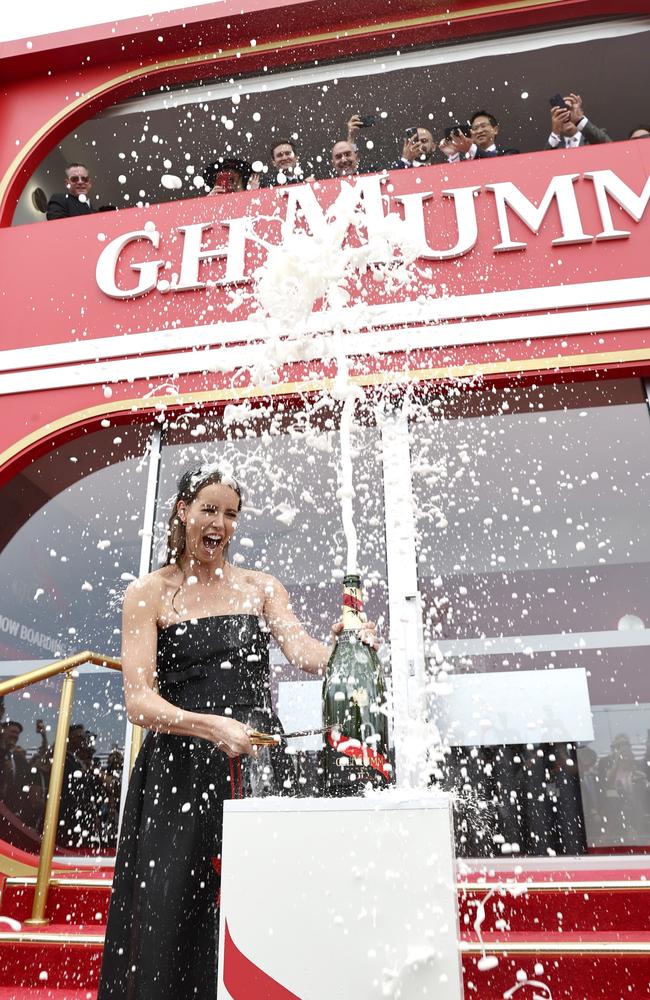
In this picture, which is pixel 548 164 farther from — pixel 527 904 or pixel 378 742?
pixel 378 742

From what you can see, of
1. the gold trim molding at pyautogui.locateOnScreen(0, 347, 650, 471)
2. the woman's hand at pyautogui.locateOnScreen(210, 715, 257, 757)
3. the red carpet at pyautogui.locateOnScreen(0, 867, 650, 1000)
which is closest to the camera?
the woman's hand at pyautogui.locateOnScreen(210, 715, 257, 757)

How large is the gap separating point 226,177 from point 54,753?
3392 millimetres

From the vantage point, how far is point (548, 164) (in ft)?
13.5

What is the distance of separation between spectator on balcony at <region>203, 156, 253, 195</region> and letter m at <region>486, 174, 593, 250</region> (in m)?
1.54

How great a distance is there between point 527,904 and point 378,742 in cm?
197

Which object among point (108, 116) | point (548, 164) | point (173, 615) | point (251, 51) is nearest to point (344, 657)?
point (173, 615)

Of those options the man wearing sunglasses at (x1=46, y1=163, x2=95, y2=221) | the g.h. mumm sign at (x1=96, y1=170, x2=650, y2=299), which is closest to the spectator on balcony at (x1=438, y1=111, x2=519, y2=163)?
the g.h. mumm sign at (x1=96, y1=170, x2=650, y2=299)

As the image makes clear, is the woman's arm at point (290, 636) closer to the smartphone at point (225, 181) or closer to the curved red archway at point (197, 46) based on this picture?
the smartphone at point (225, 181)

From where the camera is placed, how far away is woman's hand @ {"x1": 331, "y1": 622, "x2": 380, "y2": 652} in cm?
125

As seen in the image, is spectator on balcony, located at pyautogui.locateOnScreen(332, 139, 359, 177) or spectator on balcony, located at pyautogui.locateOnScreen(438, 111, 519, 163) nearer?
spectator on balcony, located at pyautogui.locateOnScreen(438, 111, 519, 163)

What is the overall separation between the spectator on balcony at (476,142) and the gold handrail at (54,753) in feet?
11.6

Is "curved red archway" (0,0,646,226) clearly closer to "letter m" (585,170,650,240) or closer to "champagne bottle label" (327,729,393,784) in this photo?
"letter m" (585,170,650,240)

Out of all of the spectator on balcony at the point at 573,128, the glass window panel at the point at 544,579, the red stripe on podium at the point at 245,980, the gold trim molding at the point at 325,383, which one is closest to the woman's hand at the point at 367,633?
the red stripe on podium at the point at 245,980

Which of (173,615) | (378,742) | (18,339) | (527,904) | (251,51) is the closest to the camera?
(378,742)
